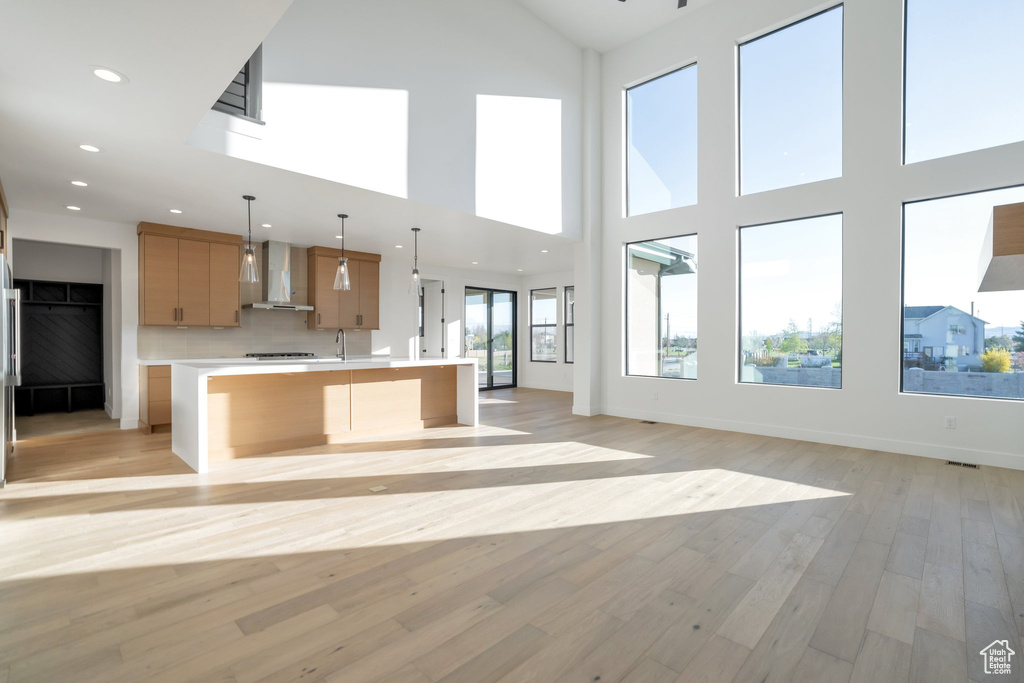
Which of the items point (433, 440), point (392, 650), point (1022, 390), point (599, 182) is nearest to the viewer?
point (392, 650)

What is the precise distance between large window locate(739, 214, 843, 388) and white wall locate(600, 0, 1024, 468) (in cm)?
13

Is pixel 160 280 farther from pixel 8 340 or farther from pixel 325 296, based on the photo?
pixel 8 340

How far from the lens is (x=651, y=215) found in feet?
21.0

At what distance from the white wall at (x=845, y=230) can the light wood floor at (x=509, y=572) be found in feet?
2.11

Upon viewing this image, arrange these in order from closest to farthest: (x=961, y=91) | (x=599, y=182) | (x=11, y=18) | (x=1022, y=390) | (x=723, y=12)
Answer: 1. (x=11, y=18)
2. (x=1022, y=390)
3. (x=961, y=91)
4. (x=723, y=12)
5. (x=599, y=182)

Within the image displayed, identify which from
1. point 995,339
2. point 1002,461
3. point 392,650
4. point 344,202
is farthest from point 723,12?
point 392,650

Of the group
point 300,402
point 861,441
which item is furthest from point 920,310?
point 300,402

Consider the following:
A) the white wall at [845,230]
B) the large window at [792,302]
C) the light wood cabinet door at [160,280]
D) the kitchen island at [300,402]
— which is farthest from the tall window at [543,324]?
the light wood cabinet door at [160,280]

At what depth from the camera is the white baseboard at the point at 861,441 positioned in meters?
4.19

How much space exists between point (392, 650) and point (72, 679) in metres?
0.98

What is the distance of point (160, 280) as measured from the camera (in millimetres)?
5977

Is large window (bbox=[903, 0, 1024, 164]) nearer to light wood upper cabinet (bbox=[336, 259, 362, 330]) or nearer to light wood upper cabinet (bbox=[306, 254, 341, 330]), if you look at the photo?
light wood upper cabinet (bbox=[336, 259, 362, 330])

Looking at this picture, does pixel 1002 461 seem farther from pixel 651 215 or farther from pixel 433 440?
pixel 433 440

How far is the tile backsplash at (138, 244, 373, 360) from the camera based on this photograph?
6297 millimetres
